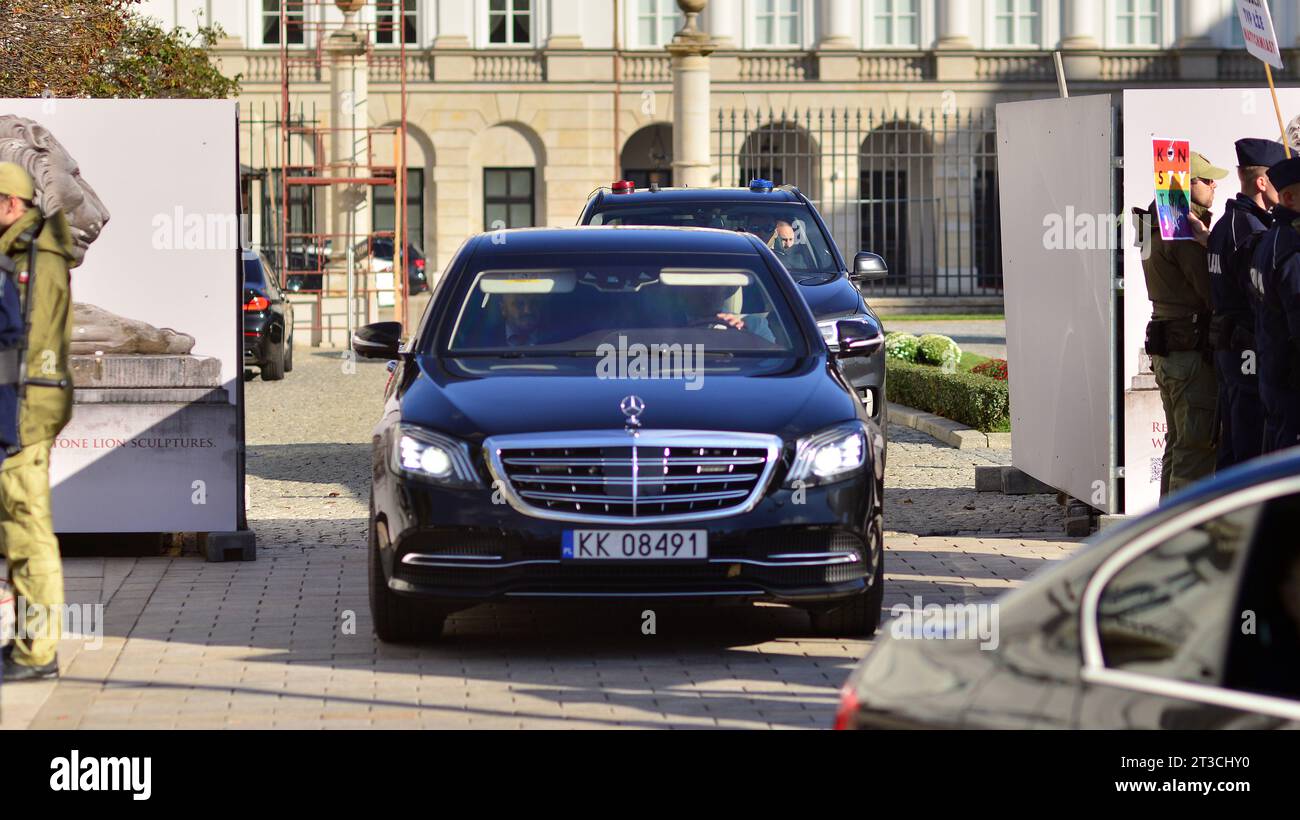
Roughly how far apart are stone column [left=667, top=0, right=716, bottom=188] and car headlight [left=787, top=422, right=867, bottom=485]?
69.8 ft

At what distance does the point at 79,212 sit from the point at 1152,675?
7.79 metres

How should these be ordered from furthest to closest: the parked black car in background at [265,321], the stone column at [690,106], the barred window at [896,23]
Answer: the barred window at [896,23] < the stone column at [690,106] < the parked black car in background at [265,321]

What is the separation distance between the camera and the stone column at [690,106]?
1145 inches

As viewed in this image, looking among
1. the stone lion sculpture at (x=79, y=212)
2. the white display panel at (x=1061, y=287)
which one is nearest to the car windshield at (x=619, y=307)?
the stone lion sculpture at (x=79, y=212)

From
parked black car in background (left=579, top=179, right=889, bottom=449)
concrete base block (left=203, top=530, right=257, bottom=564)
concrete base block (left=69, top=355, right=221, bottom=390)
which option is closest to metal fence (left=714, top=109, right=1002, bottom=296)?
parked black car in background (left=579, top=179, right=889, bottom=449)

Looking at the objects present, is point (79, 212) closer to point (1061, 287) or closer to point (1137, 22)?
point (1061, 287)

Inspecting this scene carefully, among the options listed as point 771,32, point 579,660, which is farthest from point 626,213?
Answer: point 771,32

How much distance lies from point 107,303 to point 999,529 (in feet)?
16.3

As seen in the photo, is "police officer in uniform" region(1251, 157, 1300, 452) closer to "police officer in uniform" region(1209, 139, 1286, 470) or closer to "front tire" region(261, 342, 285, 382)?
"police officer in uniform" region(1209, 139, 1286, 470)

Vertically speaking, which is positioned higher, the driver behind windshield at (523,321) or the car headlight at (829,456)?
the driver behind windshield at (523,321)

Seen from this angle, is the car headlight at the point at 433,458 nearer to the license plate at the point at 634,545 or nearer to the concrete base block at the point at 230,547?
the license plate at the point at 634,545

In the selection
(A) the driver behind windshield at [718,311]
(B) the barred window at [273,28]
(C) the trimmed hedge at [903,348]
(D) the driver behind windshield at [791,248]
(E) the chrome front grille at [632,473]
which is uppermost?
(B) the barred window at [273,28]

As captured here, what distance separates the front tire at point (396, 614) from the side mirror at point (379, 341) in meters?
1.00

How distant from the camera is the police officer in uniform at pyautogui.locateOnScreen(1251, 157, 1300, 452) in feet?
25.7
